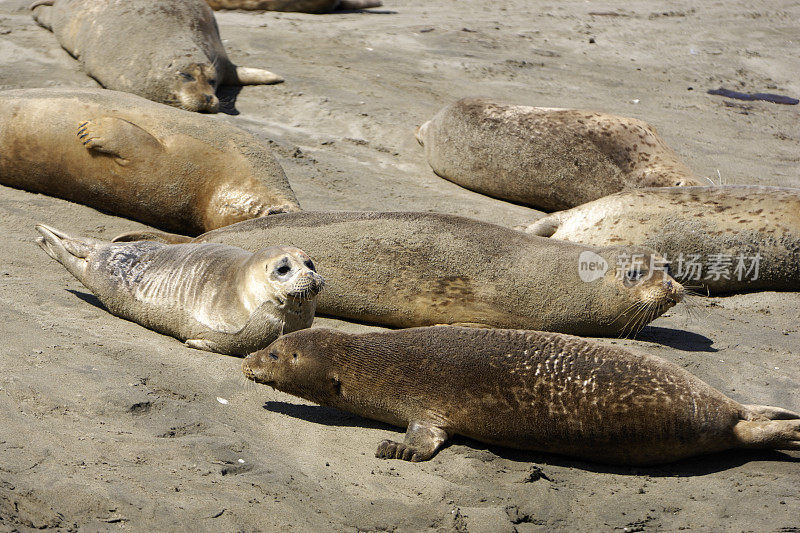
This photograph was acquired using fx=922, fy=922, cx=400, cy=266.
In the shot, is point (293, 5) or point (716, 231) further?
point (293, 5)

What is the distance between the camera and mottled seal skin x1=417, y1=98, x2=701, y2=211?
770 cm

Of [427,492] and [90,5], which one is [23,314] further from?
[90,5]

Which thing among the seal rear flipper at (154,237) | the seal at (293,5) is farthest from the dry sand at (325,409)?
the seal at (293,5)

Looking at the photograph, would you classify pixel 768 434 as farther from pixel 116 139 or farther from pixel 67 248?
pixel 116 139

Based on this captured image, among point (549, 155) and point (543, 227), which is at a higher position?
point (549, 155)

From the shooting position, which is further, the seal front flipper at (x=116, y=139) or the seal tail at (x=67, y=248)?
the seal front flipper at (x=116, y=139)

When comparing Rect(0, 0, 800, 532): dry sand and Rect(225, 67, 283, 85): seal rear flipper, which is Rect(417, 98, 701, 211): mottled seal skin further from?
Rect(225, 67, 283, 85): seal rear flipper

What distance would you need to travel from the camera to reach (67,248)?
5387mm

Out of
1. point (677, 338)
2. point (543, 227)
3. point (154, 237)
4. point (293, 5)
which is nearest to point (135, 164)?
point (154, 237)

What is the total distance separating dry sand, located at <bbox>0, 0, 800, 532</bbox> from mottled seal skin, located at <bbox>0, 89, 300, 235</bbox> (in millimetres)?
192

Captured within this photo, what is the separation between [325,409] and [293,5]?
8.85 meters

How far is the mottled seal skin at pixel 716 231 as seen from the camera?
6.47 m

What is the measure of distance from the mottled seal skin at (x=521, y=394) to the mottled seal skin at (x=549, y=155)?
11.7 feet

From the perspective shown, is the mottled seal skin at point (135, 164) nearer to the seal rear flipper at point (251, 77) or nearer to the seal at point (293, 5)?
the seal rear flipper at point (251, 77)
